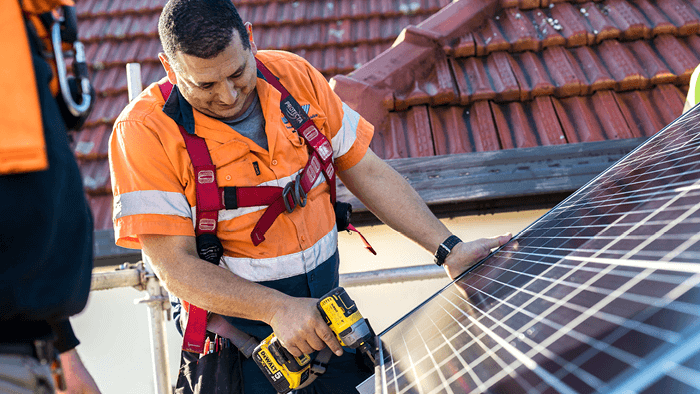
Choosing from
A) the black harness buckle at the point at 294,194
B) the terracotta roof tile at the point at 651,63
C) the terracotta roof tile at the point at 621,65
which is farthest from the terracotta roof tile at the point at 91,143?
the terracotta roof tile at the point at 651,63

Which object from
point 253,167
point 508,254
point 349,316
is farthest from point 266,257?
point 508,254

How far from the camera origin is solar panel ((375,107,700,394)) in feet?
1.83

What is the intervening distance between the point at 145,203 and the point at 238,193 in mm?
302

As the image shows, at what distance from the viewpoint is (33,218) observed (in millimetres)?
737

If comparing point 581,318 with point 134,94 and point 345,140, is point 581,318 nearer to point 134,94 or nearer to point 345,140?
point 345,140

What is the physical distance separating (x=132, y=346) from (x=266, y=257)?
2850mm

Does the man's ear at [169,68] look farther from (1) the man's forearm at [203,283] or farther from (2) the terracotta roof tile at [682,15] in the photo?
(2) the terracotta roof tile at [682,15]

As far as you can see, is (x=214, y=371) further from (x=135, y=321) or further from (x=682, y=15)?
(x=682, y=15)

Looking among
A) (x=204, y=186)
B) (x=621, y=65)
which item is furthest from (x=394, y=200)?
(x=621, y=65)

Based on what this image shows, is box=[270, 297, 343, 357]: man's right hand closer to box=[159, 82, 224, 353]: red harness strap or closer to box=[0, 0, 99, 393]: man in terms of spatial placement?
box=[159, 82, 224, 353]: red harness strap

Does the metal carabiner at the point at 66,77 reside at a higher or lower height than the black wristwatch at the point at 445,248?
higher

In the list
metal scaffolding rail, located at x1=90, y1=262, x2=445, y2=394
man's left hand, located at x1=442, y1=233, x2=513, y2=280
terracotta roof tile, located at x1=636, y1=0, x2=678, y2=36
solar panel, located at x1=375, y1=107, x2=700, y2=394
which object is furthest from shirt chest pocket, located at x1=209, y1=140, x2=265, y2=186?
terracotta roof tile, located at x1=636, y1=0, x2=678, y2=36

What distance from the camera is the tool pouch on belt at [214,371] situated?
178 centimetres

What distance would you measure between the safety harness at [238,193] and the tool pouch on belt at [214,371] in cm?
6
